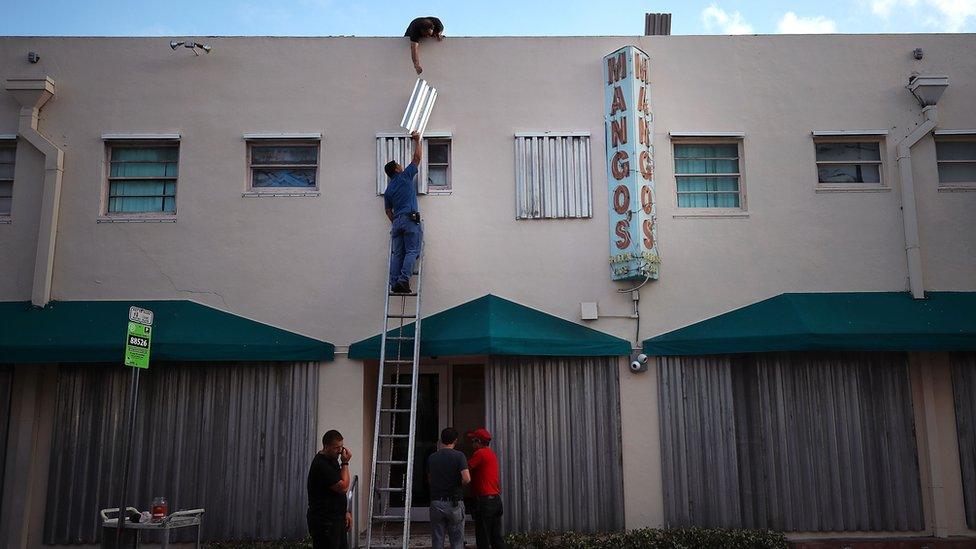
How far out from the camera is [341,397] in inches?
439

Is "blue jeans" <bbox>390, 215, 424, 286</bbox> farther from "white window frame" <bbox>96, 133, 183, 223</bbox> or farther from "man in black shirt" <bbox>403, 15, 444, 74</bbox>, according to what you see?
"white window frame" <bbox>96, 133, 183, 223</bbox>

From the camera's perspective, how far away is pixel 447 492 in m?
9.19

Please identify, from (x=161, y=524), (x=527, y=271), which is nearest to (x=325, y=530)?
(x=161, y=524)

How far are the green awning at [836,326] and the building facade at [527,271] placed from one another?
0.14 ft

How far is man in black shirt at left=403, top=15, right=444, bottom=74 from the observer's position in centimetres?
1181

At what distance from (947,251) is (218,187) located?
10202 mm

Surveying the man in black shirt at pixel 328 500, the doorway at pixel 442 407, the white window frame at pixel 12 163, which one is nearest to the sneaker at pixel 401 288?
the doorway at pixel 442 407

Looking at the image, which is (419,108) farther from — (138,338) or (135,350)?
(135,350)

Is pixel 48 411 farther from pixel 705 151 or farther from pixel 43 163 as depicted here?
pixel 705 151

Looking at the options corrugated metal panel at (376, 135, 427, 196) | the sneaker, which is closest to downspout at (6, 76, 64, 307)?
corrugated metal panel at (376, 135, 427, 196)

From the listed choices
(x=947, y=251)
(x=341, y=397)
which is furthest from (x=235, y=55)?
(x=947, y=251)

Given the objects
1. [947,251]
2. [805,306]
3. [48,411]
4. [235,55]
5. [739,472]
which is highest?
[235,55]

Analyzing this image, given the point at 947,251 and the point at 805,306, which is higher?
the point at 947,251

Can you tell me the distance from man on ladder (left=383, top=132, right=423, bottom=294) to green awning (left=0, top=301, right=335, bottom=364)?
137 cm
